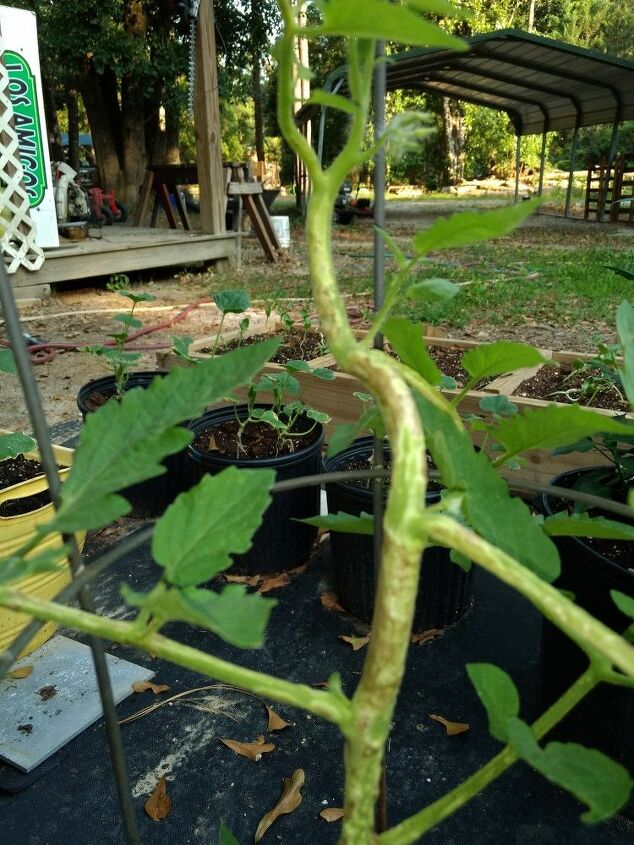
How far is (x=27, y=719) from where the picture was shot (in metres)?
1.55

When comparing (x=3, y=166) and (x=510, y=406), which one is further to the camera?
(x=3, y=166)

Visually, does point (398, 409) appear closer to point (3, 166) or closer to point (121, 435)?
point (121, 435)

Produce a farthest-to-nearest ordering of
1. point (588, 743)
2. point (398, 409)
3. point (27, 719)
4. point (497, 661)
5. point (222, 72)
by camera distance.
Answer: point (222, 72) < point (497, 661) < point (27, 719) < point (588, 743) < point (398, 409)

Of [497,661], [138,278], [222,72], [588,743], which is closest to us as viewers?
[588,743]

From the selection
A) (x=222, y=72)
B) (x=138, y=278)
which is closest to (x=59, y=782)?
(x=138, y=278)

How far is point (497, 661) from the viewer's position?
1.71 m

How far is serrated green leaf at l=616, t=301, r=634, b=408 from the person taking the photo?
0.53 meters

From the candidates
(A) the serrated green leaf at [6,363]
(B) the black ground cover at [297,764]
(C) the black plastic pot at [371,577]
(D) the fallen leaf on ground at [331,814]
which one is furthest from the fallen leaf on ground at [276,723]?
(A) the serrated green leaf at [6,363]

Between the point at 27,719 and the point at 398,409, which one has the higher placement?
the point at 398,409

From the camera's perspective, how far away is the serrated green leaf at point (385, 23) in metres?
0.29

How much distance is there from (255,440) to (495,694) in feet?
6.58

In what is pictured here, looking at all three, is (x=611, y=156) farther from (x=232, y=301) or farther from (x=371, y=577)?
(x=371, y=577)

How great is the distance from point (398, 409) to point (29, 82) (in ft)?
21.8

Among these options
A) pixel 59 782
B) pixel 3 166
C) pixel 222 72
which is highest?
pixel 222 72
